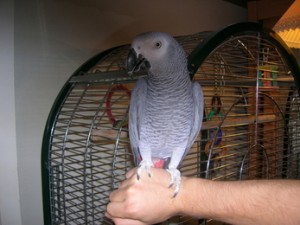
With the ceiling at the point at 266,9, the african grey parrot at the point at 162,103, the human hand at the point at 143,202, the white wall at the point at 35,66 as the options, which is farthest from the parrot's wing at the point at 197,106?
the ceiling at the point at 266,9

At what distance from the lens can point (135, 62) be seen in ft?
2.38

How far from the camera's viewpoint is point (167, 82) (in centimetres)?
76

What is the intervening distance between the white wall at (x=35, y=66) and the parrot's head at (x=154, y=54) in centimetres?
54

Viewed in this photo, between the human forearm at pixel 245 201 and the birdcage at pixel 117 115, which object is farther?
the birdcage at pixel 117 115

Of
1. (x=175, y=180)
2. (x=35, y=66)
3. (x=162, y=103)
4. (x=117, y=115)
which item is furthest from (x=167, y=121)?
(x=35, y=66)

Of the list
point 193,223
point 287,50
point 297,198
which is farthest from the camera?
point 193,223

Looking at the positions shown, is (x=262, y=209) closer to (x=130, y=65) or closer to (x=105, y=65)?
(x=130, y=65)

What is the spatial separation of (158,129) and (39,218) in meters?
0.72

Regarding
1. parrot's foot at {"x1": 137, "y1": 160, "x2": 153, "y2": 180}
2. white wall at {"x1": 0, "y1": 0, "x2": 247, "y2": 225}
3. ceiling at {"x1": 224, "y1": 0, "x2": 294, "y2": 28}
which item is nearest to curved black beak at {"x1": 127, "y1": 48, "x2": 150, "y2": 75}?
parrot's foot at {"x1": 137, "y1": 160, "x2": 153, "y2": 180}

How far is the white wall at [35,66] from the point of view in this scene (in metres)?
1.02

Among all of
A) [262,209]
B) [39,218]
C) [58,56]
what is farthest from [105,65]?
[262,209]

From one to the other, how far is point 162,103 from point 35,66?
61 cm

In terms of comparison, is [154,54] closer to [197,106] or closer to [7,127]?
[197,106]

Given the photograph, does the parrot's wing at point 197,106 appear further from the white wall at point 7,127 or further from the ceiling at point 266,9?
the ceiling at point 266,9
